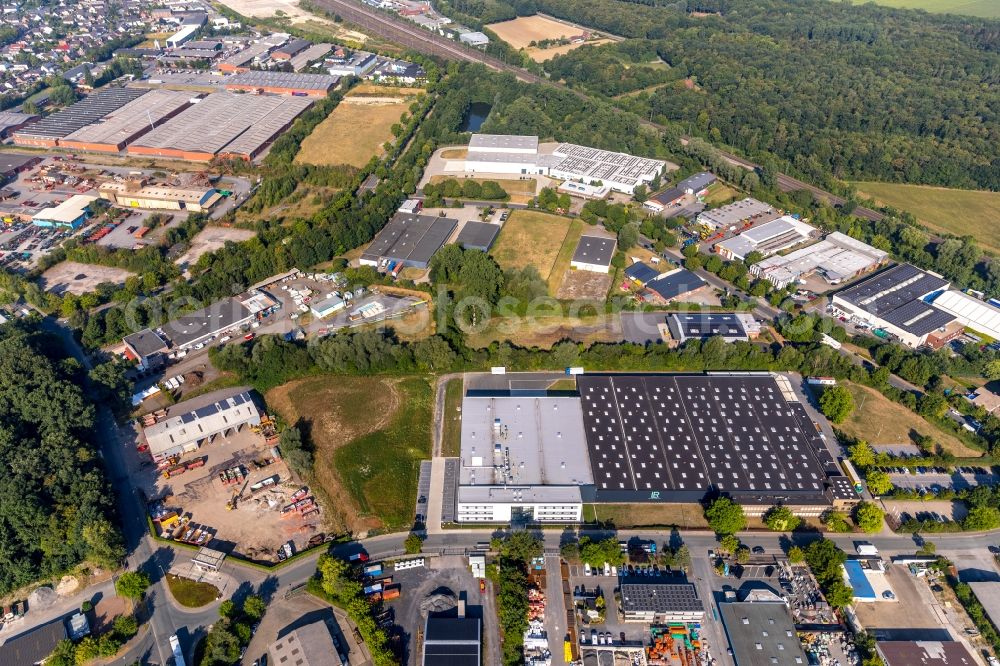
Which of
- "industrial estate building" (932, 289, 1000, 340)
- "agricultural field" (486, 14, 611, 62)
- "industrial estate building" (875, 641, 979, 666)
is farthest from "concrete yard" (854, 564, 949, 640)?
"agricultural field" (486, 14, 611, 62)

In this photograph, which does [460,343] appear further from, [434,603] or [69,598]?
[69,598]

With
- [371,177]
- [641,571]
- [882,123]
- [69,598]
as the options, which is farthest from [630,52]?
[69,598]

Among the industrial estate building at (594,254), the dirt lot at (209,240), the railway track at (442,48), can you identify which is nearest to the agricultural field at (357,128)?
the dirt lot at (209,240)

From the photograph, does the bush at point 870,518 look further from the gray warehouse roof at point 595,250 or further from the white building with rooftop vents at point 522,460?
the gray warehouse roof at point 595,250

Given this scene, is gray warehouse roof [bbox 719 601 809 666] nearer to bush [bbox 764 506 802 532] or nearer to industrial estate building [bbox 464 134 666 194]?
bush [bbox 764 506 802 532]

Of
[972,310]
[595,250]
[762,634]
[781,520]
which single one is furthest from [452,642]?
[972,310]

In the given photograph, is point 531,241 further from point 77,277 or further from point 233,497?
point 77,277
